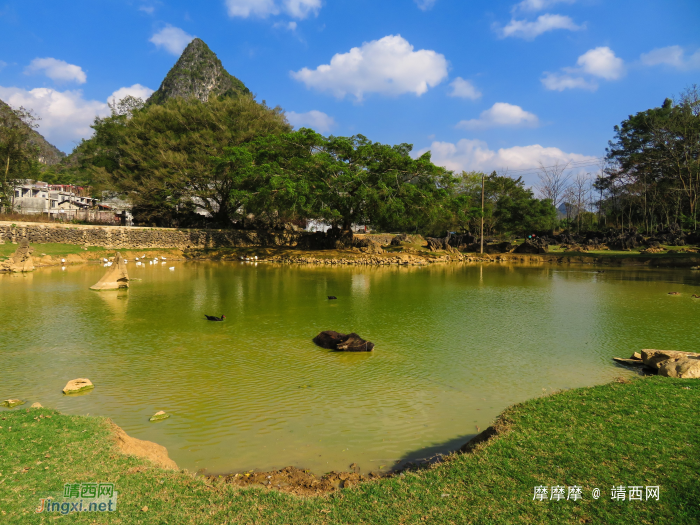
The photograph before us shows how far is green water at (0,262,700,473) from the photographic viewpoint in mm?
4891

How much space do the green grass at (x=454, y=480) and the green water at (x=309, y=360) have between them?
31.6 inches

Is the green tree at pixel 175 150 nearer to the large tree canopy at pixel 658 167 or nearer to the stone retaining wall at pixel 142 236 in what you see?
the stone retaining wall at pixel 142 236

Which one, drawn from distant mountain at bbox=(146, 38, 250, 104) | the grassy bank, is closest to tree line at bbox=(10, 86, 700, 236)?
the grassy bank

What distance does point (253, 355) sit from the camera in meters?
7.93

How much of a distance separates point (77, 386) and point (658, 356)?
30.0ft

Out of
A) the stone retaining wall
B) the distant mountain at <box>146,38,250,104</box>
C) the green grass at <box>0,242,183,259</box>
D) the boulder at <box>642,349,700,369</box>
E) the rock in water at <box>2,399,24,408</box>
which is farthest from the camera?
the distant mountain at <box>146,38,250,104</box>

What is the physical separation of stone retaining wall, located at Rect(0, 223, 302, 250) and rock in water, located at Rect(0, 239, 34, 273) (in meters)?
3.94

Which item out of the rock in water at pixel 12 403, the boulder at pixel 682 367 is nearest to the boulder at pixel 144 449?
the rock in water at pixel 12 403

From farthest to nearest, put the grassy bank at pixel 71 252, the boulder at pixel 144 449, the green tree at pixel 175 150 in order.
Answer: the green tree at pixel 175 150 → the grassy bank at pixel 71 252 → the boulder at pixel 144 449

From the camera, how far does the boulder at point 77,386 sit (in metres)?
5.91

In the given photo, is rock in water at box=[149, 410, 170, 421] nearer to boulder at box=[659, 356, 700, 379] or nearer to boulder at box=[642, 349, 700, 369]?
boulder at box=[659, 356, 700, 379]

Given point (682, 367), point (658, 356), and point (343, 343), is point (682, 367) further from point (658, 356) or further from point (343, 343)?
point (343, 343)

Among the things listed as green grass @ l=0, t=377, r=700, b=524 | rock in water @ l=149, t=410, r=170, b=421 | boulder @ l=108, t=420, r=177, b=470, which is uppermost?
green grass @ l=0, t=377, r=700, b=524

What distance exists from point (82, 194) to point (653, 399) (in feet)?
247
